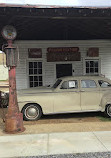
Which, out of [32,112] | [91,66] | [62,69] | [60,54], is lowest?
[32,112]

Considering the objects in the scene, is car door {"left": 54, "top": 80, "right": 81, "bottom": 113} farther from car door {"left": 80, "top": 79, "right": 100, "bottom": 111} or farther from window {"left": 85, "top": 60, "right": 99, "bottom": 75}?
window {"left": 85, "top": 60, "right": 99, "bottom": 75}

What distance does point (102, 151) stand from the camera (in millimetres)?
4941

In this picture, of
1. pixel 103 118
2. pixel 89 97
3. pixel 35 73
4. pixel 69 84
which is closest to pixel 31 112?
pixel 69 84

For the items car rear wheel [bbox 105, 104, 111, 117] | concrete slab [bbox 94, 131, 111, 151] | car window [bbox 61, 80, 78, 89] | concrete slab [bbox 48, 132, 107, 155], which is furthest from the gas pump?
car rear wheel [bbox 105, 104, 111, 117]

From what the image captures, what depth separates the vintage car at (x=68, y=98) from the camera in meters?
8.09

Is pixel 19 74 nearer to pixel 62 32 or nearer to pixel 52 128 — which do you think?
pixel 62 32

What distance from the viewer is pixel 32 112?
8.13m

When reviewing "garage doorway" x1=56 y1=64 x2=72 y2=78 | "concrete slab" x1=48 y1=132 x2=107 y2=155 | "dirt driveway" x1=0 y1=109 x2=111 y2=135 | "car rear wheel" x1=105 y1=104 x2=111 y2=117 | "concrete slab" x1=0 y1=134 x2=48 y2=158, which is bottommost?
"dirt driveway" x1=0 y1=109 x2=111 y2=135

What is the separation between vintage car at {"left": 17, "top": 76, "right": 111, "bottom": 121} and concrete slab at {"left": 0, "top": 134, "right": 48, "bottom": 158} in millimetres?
1937

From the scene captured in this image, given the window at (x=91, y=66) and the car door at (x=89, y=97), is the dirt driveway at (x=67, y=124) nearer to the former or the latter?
the car door at (x=89, y=97)

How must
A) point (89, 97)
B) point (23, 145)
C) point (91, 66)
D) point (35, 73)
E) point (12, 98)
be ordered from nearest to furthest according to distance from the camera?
point (23, 145), point (12, 98), point (89, 97), point (35, 73), point (91, 66)

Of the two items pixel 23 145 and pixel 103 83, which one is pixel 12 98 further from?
pixel 103 83

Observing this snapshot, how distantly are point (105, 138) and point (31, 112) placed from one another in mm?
3260

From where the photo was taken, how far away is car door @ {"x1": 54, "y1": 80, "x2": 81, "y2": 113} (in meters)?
8.15
